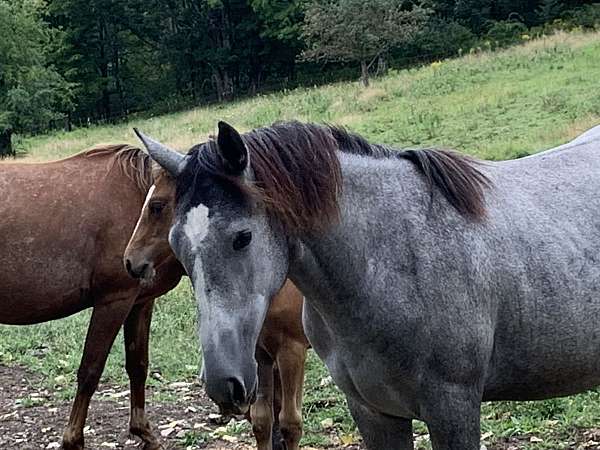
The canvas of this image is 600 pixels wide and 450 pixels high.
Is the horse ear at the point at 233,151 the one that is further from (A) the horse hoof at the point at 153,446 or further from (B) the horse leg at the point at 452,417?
(A) the horse hoof at the point at 153,446

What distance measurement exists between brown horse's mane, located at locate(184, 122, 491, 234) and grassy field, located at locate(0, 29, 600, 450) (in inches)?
81.6

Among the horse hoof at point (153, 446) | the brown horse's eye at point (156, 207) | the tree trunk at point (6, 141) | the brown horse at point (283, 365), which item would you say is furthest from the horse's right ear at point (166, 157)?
the tree trunk at point (6, 141)

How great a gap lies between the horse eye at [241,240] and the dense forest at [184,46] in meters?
32.2

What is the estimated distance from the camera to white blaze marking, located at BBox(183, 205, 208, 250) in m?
2.12

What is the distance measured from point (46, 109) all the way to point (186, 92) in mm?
14404

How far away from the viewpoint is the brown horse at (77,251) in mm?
4352

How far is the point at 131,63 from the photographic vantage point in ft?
154

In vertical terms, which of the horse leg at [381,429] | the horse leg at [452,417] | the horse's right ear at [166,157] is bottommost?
the horse leg at [381,429]

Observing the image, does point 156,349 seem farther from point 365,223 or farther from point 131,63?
point 131,63

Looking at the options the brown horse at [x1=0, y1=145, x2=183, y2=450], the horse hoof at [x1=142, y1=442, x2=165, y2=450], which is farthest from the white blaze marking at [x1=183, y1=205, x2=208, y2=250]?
the horse hoof at [x1=142, y1=442, x2=165, y2=450]

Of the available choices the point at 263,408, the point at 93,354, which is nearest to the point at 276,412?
the point at 263,408

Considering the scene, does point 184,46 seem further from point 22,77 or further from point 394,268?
point 394,268

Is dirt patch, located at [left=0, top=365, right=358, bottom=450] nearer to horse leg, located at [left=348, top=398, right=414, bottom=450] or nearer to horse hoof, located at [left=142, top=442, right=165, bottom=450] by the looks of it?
horse hoof, located at [left=142, top=442, right=165, bottom=450]

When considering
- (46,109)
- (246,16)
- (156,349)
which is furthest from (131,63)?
(156,349)
